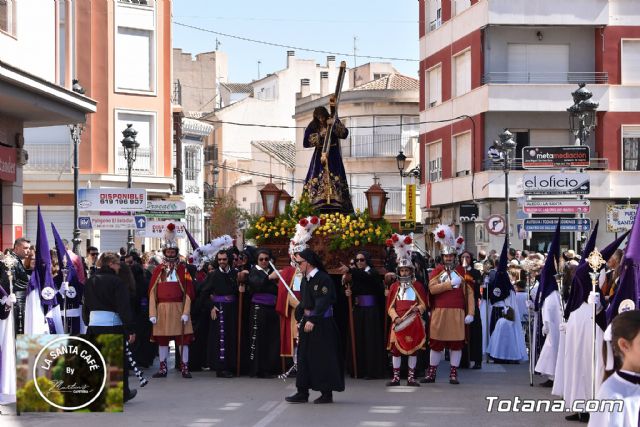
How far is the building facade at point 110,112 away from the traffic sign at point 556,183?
2193cm

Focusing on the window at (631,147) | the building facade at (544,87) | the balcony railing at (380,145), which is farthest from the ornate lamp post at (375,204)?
the balcony railing at (380,145)

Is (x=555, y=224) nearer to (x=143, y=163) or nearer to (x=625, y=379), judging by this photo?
(x=625, y=379)

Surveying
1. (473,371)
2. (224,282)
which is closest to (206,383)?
(224,282)

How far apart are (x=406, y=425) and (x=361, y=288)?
528 cm

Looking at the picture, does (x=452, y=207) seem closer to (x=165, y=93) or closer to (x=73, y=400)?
(x=165, y=93)

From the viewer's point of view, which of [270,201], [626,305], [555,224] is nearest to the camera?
[626,305]

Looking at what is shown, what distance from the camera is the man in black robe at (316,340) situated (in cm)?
1511

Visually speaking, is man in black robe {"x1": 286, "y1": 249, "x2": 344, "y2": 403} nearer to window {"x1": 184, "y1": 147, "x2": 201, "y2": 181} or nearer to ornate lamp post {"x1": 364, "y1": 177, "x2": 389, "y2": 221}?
ornate lamp post {"x1": 364, "y1": 177, "x2": 389, "y2": 221}

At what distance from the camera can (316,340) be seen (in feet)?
49.9

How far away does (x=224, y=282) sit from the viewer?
19094 mm

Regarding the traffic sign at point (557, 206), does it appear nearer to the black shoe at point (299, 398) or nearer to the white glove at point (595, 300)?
the black shoe at point (299, 398)

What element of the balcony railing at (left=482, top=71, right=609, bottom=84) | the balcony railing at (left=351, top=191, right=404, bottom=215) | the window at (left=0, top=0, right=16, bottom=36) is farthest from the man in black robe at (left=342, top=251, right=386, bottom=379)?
the balcony railing at (left=351, top=191, right=404, bottom=215)

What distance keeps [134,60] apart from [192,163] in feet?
64.1

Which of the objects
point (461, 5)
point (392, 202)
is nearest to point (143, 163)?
point (461, 5)
